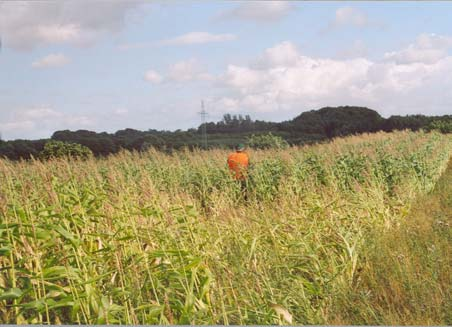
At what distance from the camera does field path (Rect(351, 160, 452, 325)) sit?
515 centimetres

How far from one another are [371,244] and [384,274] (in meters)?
1.11

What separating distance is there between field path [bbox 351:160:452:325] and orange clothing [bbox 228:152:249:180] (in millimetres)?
4884

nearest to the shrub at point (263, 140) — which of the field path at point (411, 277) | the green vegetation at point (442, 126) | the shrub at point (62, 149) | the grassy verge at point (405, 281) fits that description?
the shrub at point (62, 149)

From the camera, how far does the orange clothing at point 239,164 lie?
13.1m

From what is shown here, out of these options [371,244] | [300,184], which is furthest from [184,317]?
[300,184]

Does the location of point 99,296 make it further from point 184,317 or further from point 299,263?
point 299,263

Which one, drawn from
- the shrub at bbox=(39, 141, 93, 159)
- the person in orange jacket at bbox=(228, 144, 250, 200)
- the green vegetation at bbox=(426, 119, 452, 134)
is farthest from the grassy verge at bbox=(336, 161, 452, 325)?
the green vegetation at bbox=(426, 119, 452, 134)

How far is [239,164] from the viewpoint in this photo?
13133mm

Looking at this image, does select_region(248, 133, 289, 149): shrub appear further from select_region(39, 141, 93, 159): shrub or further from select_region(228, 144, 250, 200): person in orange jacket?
select_region(228, 144, 250, 200): person in orange jacket

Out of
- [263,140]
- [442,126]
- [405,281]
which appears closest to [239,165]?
[405,281]

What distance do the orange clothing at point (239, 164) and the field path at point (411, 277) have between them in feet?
16.0

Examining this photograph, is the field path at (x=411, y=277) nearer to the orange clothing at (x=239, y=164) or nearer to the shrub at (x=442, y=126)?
the orange clothing at (x=239, y=164)

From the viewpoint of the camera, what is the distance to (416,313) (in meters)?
5.21

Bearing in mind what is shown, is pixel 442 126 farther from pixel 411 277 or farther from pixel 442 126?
pixel 411 277
